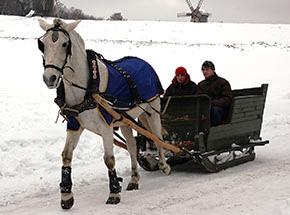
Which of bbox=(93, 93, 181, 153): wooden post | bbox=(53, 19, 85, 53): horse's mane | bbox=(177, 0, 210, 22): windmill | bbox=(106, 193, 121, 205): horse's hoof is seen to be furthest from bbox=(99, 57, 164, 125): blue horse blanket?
bbox=(177, 0, 210, 22): windmill

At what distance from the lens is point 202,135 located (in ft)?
26.6

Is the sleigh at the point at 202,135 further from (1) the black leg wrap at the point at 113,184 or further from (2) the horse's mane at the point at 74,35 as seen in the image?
(2) the horse's mane at the point at 74,35

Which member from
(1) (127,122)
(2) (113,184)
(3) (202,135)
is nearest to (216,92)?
(3) (202,135)

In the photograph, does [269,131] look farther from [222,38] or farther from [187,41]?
[222,38]

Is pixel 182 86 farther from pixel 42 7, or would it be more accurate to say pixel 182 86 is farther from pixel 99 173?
pixel 42 7

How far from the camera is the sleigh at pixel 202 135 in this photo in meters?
8.19

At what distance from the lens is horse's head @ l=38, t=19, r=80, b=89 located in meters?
5.68

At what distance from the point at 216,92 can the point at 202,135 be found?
103 centimetres

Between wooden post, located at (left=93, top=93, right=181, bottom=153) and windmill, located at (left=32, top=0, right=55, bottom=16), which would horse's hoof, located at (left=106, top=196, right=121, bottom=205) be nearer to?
wooden post, located at (left=93, top=93, right=181, bottom=153)

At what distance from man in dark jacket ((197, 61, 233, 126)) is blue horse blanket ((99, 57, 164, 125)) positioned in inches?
40.9

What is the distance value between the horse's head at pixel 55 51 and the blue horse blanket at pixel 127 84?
860mm

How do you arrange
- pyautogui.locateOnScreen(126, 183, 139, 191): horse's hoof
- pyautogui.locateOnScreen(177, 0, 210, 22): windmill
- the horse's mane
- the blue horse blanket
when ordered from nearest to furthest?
the horse's mane → the blue horse blanket → pyautogui.locateOnScreen(126, 183, 139, 191): horse's hoof → pyautogui.locateOnScreen(177, 0, 210, 22): windmill

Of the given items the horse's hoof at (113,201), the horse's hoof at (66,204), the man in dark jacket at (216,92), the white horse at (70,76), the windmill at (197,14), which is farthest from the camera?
the windmill at (197,14)

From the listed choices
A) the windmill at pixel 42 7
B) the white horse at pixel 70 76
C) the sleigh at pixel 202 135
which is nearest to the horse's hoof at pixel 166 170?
the sleigh at pixel 202 135
